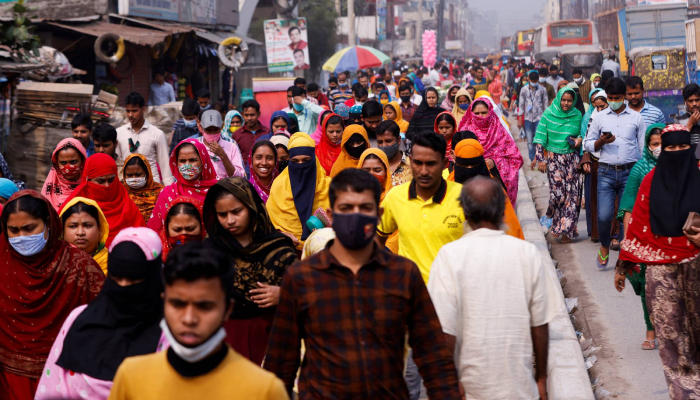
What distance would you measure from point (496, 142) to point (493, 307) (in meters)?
5.40

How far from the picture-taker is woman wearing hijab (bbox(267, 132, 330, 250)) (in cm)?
610

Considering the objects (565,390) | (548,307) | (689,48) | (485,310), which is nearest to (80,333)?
(485,310)

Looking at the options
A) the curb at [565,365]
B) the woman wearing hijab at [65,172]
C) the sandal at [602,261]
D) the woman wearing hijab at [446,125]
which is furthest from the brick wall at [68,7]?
the curb at [565,365]

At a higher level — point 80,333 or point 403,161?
point 403,161

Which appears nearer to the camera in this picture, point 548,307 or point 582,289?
point 548,307

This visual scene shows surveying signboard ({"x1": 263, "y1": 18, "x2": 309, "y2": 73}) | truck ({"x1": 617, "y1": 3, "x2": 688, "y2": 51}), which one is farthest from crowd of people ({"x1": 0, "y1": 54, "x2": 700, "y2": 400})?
truck ({"x1": 617, "y1": 3, "x2": 688, "y2": 51})

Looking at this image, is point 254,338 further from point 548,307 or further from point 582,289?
point 582,289

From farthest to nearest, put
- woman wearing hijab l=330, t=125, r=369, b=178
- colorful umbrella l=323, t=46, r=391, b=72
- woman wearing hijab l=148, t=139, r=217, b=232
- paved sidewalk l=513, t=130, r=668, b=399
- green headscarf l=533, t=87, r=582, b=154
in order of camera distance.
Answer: colorful umbrella l=323, t=46, r=391, b=72, green headscarf l=533, t=87, r=582, b=154, woman wearing hijab l=330, t=125, r=369, b=178, woman wearing hijab l=148, t=139, r=217, b=232, paved sidewalk l=513, t=130, r=668, b=399

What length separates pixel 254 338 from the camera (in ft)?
12.9

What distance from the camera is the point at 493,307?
340 cm

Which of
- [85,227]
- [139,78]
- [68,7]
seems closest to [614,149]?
[85,227]

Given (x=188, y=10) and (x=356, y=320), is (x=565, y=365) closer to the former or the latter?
(x=356, y=320)

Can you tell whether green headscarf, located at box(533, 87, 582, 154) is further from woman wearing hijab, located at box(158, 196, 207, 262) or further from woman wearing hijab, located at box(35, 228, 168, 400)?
woman wearing hijab, located at box(35, 228, 168, 400)

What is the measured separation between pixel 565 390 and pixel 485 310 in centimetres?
214
